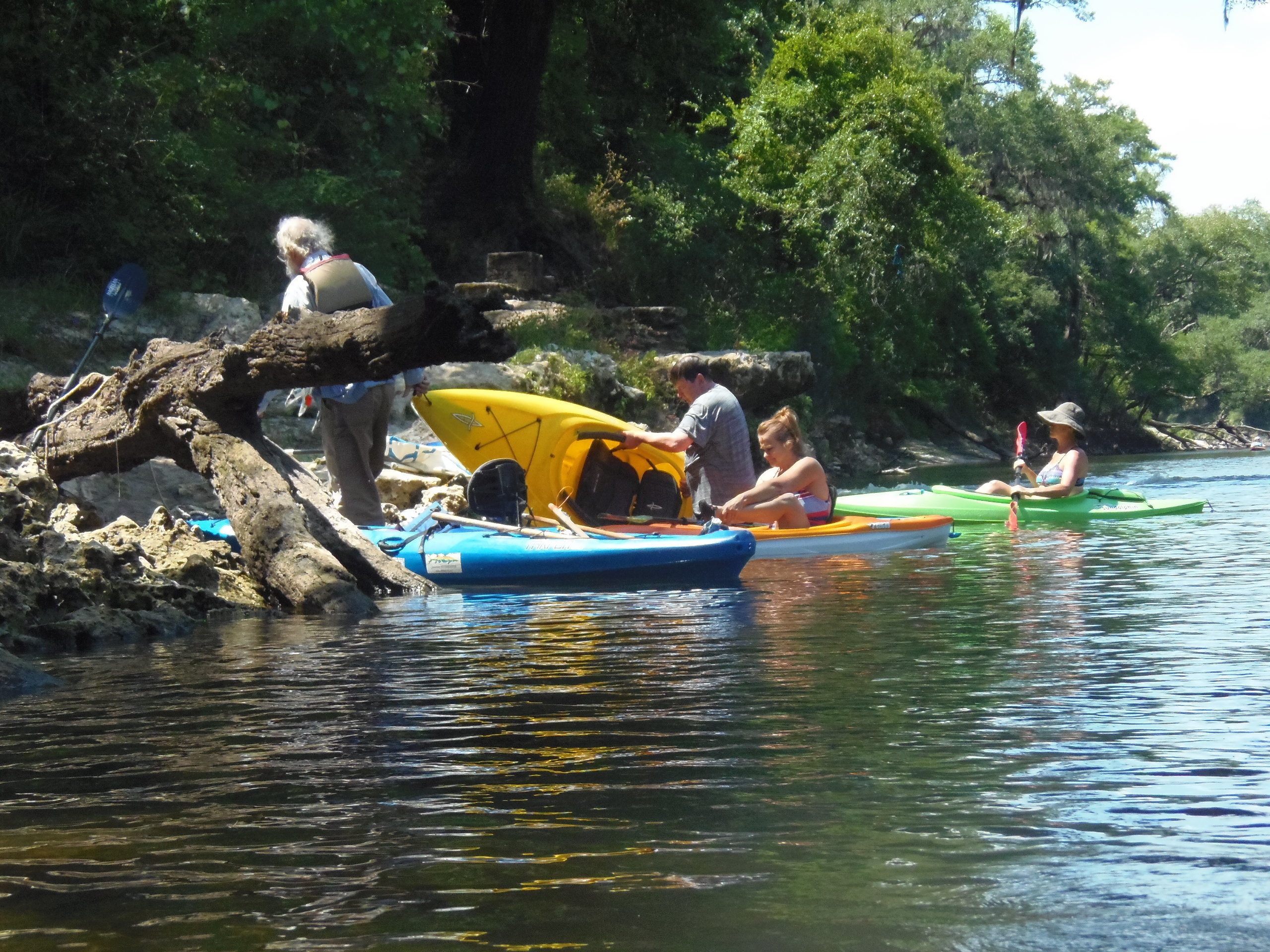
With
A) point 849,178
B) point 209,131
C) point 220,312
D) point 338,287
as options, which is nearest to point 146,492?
point 338,287

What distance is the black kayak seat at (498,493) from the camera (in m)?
9.71

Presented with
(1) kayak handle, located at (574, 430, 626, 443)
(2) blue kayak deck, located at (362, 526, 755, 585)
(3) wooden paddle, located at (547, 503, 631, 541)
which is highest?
(1) kayak handle, located at (574, 430, 626, 443)

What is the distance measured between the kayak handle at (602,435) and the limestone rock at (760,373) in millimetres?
10592

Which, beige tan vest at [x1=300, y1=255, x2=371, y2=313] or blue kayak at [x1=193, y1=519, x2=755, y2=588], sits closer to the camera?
blue kayak at [x1=193, y1=519, x2=755, y2=588]

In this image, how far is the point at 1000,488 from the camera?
1462cm

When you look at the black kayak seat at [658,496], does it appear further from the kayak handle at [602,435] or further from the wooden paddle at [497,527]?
the wooden paddle at [497,527]

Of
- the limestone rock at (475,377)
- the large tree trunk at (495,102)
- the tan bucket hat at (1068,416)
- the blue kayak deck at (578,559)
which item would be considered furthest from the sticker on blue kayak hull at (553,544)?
the large tree trunk at (495,102)

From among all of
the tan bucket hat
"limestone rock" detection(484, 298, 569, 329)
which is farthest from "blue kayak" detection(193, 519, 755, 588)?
"limestone rock" detection(484, 298, 569, 329)

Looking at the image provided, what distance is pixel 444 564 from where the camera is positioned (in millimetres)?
9102

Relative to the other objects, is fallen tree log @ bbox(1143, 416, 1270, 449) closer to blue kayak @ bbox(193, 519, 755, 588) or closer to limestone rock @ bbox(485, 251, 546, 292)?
limestone rock @ bbox(485, 251, 546, 292)

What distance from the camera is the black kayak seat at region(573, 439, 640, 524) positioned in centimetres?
1081

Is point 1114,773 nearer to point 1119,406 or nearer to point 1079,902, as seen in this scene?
point 1079,902

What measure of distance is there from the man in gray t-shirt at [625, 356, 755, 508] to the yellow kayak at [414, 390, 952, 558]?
264 mm

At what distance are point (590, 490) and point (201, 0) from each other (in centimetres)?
896
